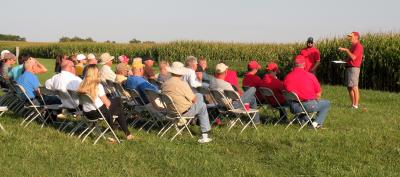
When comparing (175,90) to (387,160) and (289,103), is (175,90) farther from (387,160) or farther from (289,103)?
(387,160)

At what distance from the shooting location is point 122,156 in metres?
7.96

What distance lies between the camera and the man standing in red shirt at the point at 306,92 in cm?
1034

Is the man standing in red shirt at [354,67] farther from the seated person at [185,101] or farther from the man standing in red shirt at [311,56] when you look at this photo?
the seated person at [185,101]

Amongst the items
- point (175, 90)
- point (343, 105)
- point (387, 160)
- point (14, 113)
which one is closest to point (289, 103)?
point (175, 90)

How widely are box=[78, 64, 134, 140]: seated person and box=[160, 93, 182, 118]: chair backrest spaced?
0.72 meters

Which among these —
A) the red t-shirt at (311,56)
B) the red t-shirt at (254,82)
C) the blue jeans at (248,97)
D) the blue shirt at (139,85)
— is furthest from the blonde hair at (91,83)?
the red t-shirt at (311,56)

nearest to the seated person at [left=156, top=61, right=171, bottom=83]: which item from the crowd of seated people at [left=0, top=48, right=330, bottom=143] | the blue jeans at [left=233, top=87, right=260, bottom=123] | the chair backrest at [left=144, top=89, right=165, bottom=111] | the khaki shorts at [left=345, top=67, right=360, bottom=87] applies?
the crowd of seated people at [left=0, top=48, right=330, bottom=143]

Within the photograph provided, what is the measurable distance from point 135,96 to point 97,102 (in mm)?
1350

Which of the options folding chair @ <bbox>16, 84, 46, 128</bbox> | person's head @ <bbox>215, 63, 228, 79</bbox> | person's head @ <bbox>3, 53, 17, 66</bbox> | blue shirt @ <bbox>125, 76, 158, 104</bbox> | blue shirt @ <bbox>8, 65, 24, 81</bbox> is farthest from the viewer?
person's head @ <bbox>3, 53, 17, 66</bbox>

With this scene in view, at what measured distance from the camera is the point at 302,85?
411 inches

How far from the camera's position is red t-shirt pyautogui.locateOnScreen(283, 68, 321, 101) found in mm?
10398

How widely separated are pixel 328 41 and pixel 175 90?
16.4 meters

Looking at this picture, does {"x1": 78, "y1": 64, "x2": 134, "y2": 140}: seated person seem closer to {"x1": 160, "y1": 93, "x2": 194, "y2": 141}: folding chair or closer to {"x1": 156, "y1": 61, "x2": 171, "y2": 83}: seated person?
{"x1": 160, "y1": 93, "x2": 194, "y2": 141}: folding chair

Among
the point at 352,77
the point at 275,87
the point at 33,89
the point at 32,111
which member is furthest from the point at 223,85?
the point at 352,77
